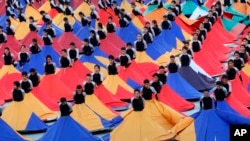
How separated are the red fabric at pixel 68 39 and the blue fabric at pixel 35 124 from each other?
645 cm

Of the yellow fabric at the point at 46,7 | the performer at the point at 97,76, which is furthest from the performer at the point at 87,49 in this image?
the yellow fabric at the point at 46,7

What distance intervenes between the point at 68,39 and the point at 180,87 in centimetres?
575

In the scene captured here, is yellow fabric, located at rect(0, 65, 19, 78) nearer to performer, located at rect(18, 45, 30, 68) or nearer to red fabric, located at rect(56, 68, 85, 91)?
performer, located at rect(18, 45, 30, 68)

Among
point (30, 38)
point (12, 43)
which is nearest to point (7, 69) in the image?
point (12, 43)

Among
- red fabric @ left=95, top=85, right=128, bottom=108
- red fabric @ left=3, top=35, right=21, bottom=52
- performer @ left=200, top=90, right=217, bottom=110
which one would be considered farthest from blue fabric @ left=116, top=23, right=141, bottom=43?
performer @ left=200, top=90, right=217, bottom=110

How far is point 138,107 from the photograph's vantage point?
42.5ft

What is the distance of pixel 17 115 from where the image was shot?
1459 centimetres

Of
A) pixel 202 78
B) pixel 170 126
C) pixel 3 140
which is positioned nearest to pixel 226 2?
pixel 202 78

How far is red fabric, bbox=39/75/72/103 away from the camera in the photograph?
16.2 m

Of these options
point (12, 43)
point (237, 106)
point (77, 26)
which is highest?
point (77, 26)

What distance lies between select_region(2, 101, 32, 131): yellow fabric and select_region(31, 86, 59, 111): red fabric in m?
0.91

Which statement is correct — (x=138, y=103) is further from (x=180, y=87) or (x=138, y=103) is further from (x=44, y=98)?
(x=180, y=87)

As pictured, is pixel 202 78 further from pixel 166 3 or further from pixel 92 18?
pixel 166 3

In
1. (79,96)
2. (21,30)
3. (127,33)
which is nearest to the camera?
(79,96)
